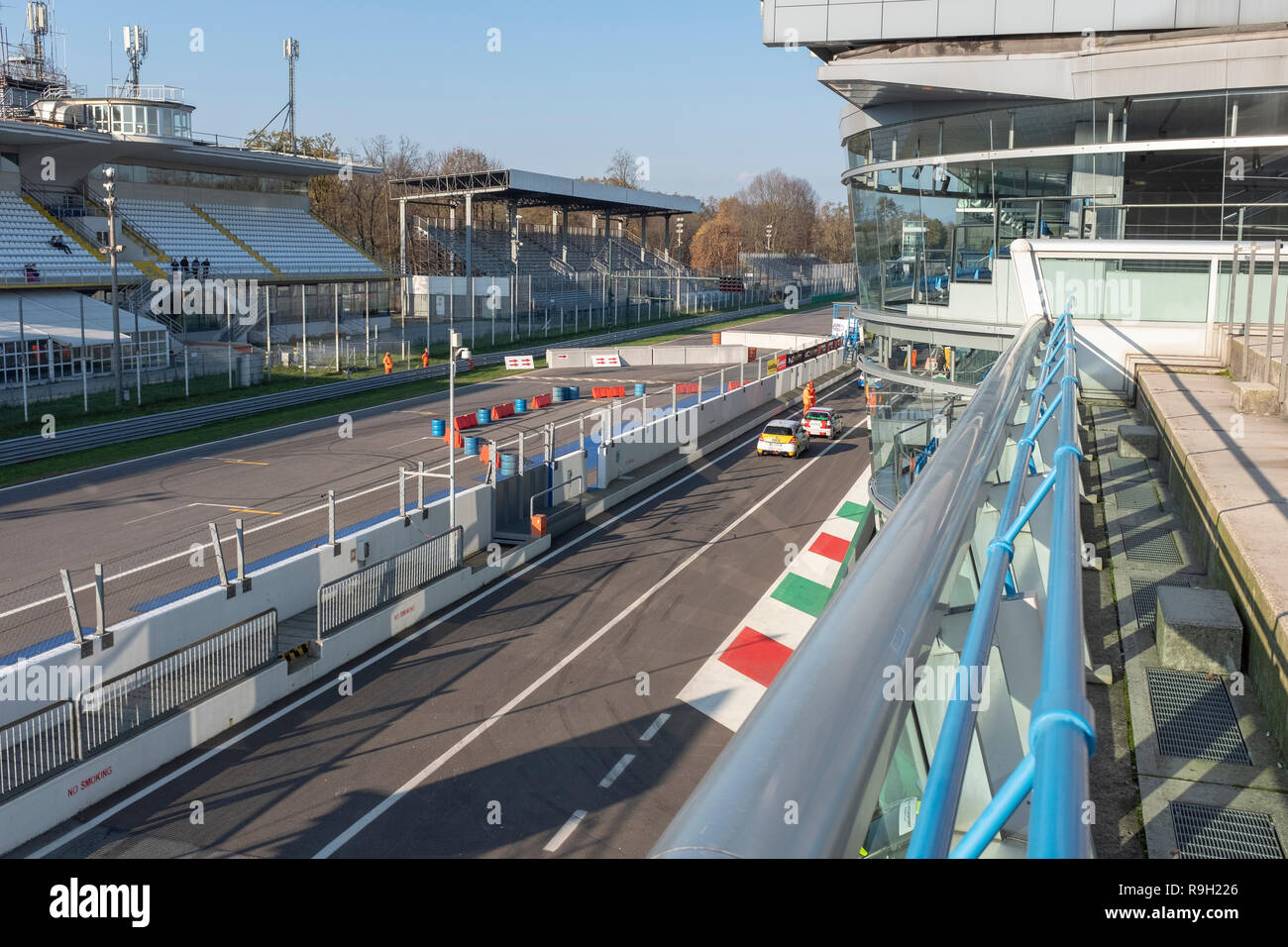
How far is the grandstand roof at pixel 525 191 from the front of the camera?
226 ft

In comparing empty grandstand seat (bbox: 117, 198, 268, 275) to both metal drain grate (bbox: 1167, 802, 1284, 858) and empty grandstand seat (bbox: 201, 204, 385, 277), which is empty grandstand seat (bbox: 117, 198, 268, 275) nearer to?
empty grandstand seat (bbox: 201, 204, 385, 277)

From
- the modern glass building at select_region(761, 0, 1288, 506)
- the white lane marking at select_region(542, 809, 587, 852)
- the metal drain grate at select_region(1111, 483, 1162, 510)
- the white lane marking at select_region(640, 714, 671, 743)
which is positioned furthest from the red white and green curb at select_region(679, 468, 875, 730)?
the metal drain grate at select_region(1111, 483, 1162, 510)

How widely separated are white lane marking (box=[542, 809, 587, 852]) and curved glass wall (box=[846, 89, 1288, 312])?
11.1 metres

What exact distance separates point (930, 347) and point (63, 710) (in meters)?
15.4

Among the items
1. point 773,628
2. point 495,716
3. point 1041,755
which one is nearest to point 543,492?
point 773,628

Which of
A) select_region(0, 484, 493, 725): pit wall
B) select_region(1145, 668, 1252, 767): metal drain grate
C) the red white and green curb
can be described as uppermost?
select_region(1145, 668, 1252, 767): metal drain grate

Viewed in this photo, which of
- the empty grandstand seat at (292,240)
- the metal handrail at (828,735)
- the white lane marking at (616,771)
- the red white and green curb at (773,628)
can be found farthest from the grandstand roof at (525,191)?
the metal handrail at (828,735)

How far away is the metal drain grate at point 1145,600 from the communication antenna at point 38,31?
73.8m

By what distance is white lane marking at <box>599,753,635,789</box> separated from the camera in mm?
13695

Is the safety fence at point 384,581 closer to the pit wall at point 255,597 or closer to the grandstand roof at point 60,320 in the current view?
the pit wall at point 255,597

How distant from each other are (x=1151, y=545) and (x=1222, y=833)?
3386 millimetres

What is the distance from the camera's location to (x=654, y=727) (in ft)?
50.9

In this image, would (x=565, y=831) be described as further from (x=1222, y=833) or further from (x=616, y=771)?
(x=1222, y=833)
